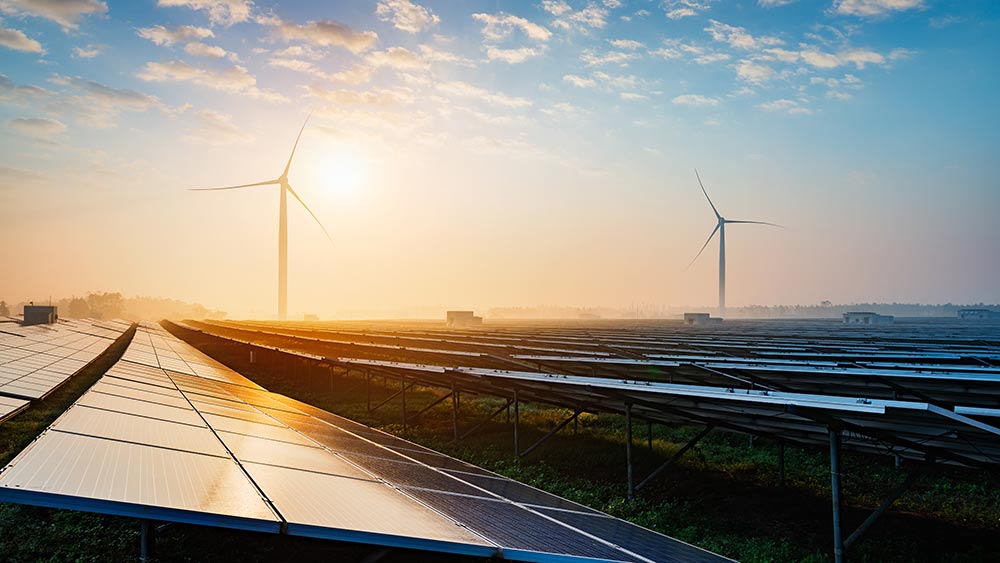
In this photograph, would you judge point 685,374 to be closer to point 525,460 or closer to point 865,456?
point 525,460

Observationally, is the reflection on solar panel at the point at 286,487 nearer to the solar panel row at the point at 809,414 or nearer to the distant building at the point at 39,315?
the solar panel row at the point at 809,414

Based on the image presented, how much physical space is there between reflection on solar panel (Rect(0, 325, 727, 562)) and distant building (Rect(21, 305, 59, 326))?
2256 inches

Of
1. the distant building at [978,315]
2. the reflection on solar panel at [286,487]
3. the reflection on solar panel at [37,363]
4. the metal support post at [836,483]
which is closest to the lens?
the reflection on solar panel at [286,487]

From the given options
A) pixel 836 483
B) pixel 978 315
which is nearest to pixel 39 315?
pixel 836 483

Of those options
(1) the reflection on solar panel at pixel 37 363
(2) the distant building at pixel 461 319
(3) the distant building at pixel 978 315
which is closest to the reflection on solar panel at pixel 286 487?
(1) the reflection on solar panel at pixel 37 363

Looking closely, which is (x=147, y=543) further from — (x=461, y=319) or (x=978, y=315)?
(x=978, y=315)

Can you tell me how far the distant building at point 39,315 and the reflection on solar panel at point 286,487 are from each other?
57298 mm

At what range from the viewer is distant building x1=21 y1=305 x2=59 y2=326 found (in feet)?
185

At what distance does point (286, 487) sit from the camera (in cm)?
583

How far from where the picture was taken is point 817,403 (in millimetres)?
7820

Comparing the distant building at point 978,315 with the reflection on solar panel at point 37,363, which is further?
the distant building at point 978,315

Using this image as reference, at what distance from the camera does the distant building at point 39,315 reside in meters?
56.4

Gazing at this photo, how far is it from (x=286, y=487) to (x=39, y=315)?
64.8 m

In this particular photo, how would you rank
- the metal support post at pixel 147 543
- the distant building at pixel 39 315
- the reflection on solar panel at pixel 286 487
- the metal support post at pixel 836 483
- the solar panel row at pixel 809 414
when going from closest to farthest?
the reflection on solar panel at pixel 286 487, the metal support post at pixel 147 543, the solar panel row at pixel 809 414, the metal support post at pixel 836 483, the distant building at pixel 39 315
